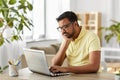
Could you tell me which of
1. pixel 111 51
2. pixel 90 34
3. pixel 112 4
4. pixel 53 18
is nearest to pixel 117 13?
pixel 112 4

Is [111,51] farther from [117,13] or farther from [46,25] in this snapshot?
[46,25]

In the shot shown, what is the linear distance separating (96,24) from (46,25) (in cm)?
125

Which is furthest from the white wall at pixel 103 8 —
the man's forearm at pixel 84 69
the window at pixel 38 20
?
the man's forearm at pixel 84 69

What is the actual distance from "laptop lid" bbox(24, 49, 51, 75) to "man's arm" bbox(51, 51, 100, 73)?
11 centimetres

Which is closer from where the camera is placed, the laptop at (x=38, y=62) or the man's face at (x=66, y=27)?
the laptop at (x=38, y=62)

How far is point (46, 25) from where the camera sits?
661 cm

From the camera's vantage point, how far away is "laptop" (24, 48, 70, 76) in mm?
2420

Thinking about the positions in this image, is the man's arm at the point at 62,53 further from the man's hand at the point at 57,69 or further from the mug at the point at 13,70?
the mug at the point at 13,70

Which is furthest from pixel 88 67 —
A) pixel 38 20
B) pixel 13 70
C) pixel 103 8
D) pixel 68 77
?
pixel 103 8

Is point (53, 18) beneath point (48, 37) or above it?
above

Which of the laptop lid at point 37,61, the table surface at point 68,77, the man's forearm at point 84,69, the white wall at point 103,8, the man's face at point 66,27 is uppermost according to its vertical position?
the white wall at point 103,8

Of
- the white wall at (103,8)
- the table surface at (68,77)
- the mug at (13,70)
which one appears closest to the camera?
the table surface at (68,77)

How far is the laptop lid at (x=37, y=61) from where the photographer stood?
242 cm

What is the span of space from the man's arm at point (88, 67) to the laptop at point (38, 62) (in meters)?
0.06
